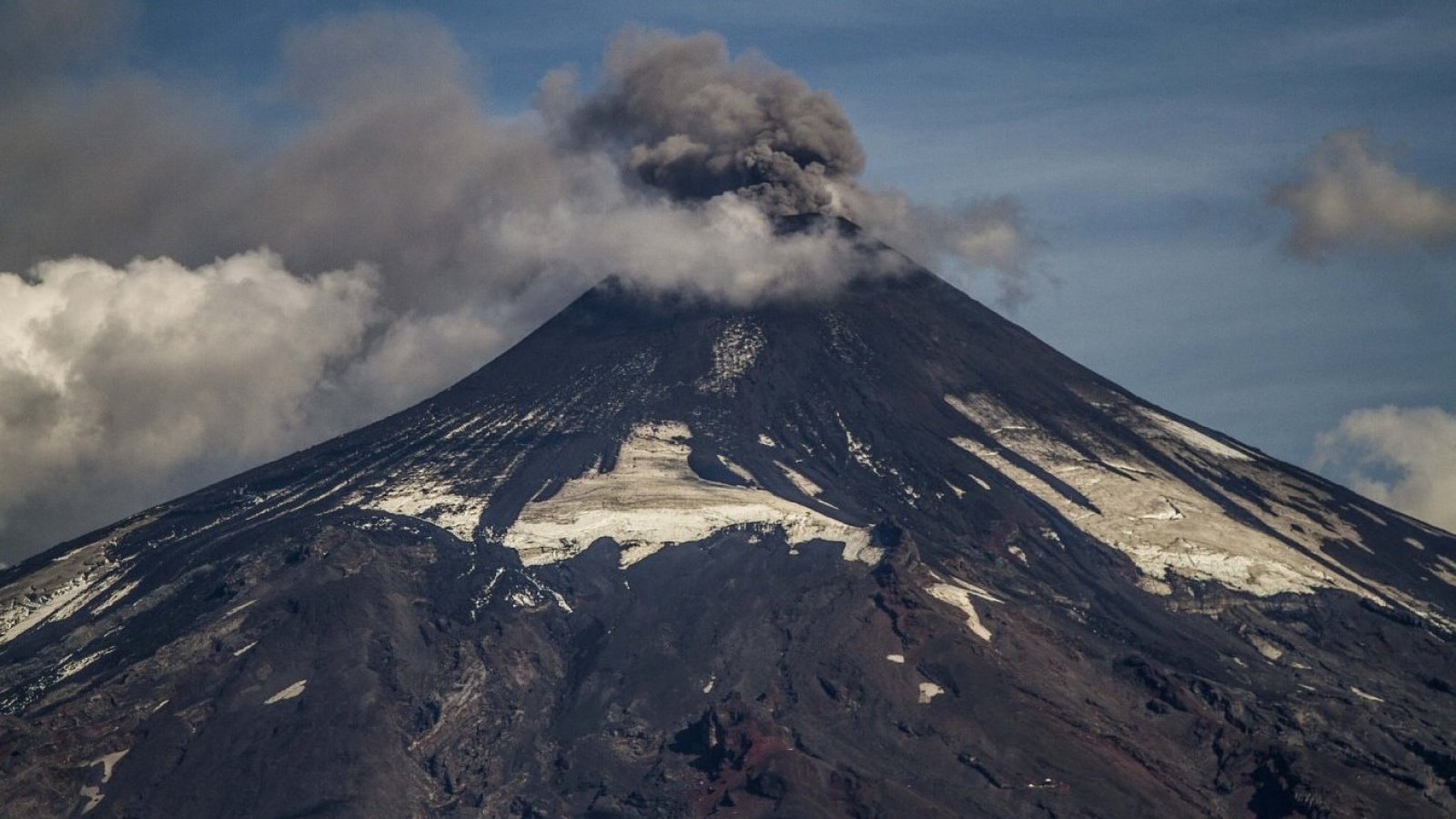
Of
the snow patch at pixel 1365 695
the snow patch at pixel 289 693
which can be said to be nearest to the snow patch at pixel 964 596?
the snow patch at pixel 1365 695

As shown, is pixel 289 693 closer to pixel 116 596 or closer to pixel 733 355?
pixel 116 596

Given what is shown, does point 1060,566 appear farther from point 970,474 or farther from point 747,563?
point 747,563

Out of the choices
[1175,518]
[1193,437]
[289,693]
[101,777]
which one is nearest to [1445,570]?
[1175,518]

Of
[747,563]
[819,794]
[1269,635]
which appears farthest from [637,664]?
[1269,635]

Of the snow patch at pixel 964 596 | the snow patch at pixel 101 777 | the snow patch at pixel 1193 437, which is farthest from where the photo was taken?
the snow patch at pixel 1193 437

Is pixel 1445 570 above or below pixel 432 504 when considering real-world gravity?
below

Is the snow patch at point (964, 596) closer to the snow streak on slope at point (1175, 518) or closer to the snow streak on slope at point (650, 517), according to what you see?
the snow streak on slope at point (650, 517)

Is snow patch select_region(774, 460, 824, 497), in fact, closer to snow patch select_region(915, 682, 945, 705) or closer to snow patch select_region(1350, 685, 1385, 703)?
snow patch select_region(915, 682, 945, 705)
